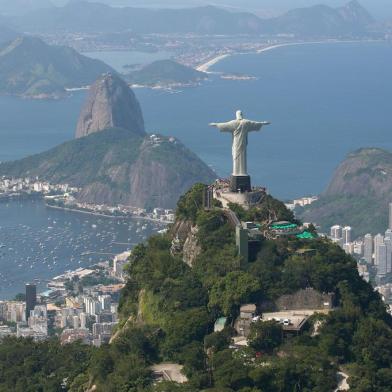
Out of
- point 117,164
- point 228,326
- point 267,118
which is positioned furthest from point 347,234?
point 267,118

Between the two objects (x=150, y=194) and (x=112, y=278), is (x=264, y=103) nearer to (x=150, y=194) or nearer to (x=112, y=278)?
(x=150, y=194)

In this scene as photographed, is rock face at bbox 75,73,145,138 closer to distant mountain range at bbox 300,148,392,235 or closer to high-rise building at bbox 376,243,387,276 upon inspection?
distant mountain range at bbox 300,148,392,235

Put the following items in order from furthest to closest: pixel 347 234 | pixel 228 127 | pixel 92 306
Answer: pixel 347 234
pixel 92 306
pixel 228 127

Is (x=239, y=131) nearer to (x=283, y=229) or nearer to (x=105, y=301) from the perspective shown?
(x=283, y=229)

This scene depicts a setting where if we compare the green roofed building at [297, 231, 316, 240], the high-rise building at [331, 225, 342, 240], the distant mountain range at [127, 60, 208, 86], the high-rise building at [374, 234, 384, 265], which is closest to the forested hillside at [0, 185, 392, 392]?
the green roofed building at [297, 231, 316, 240]

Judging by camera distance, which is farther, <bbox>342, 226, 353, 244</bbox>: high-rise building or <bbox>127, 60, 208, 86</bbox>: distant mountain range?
A: <bbox>127, 60, 208, 86</bbox>: distant mountain range

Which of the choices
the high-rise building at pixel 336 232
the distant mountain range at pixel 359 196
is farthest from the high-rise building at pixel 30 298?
the distant mountain range at pixel 359 196

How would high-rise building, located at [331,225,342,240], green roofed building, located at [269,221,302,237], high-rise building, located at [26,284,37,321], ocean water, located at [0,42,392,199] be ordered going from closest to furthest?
green roofed building, located at [269,221,302,237] < high-rise building, located at [26,284,37,321] < high-rise building, located at [331,225,342,240] < ocean water, located at [0,42,392,199]
